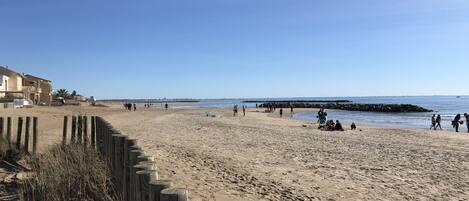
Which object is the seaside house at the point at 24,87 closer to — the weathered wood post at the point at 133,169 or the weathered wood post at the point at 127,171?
the weathered wood post at the point at 127,171

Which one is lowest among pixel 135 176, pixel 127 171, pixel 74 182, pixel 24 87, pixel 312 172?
pixel 312 172

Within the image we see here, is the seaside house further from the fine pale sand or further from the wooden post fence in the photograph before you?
the wooden post fence

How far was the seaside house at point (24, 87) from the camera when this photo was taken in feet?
179

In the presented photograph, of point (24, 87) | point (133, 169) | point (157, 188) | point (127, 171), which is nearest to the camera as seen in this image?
point (157, 188)

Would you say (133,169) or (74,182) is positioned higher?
(133,169)

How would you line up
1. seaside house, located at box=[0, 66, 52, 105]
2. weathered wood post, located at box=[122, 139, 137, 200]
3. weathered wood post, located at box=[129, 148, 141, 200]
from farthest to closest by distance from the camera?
seaside house, located at box=[0, 66, 52, 105]
weathered wood post, located at box=[122, 139, 137, 200]
weathered wood post, located at box=[129, 148, 141, 200]

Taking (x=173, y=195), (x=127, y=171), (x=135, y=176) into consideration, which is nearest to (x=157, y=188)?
(x=173, y=195)

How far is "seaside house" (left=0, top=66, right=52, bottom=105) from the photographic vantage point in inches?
2149

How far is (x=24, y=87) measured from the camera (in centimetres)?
6550

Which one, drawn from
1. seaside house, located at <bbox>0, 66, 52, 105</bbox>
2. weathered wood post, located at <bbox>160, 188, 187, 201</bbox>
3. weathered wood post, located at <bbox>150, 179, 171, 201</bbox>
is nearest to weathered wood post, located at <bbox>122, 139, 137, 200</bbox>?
weathered wood post, located at <bbox>150, 179, 171, 201</bbox>

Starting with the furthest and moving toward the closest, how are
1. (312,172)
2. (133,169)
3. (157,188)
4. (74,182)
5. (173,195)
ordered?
1. (312,172)
2. (74,182)
3. (133,169)
4. (157,188)
5. (173,195)

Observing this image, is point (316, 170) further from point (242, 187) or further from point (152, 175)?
point (152, 175)

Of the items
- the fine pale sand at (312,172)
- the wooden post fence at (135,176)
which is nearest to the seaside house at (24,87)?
the fine pale sand at (312,172)

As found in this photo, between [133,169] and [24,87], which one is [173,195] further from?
[24,87]
